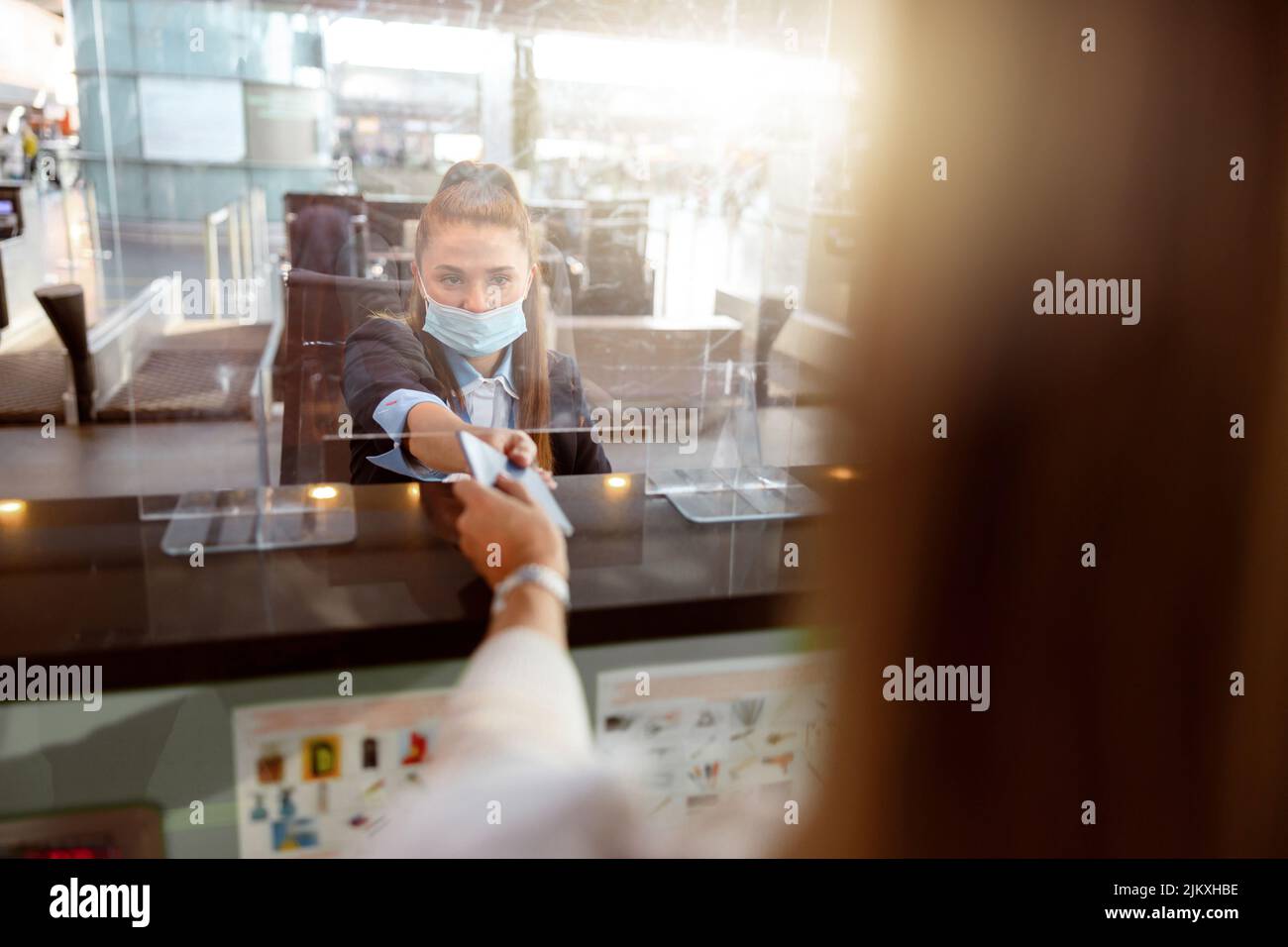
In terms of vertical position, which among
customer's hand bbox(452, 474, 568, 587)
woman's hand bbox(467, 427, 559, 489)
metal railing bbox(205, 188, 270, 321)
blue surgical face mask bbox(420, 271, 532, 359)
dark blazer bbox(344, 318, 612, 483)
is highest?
metal railing bbox(205, 188, 270, 321)

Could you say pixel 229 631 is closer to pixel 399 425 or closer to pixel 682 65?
pixel 399 425

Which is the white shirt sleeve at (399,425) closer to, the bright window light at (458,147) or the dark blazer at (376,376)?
the dark blazer at (376,376)

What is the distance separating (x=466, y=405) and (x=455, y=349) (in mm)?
74

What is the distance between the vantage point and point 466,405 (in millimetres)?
1192

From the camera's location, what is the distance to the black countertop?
0.90 m

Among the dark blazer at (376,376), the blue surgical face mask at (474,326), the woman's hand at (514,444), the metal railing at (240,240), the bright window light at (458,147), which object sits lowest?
the woman's hand at (514,444)

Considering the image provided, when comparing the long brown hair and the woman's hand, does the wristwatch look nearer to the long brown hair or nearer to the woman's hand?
the woman's hand

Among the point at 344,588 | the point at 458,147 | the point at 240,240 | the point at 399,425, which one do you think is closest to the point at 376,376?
the point at 399,425

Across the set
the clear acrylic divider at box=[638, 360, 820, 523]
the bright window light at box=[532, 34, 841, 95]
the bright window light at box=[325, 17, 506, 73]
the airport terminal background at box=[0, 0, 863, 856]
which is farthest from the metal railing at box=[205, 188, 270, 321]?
the clear acrylic divider at box=[638, 360, 820, 523]

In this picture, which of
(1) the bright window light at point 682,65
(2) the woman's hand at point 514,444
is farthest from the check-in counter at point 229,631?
(1) the bright window light at point 682,65

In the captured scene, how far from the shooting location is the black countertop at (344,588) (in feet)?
2.96

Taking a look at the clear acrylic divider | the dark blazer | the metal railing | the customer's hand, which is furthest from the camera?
the metal railing

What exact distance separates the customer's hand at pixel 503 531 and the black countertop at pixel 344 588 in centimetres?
2

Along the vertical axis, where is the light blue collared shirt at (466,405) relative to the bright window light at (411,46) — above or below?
below
